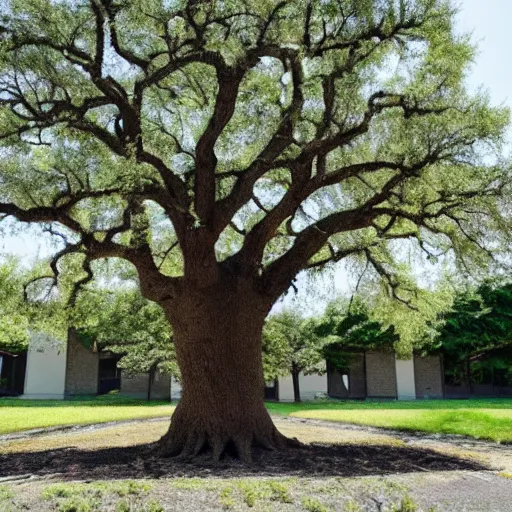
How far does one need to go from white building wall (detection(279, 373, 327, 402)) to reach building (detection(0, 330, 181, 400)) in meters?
6.23

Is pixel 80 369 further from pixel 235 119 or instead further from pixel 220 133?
pixel 220 133

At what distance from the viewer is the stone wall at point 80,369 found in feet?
103

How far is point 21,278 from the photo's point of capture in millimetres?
12469

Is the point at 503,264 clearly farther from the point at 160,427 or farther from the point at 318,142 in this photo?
the point at 160,427

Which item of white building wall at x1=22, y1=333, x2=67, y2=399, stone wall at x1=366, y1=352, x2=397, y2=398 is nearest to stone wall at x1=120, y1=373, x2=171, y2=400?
white building wall at x1=22, y1=333, x2=67, y2=399

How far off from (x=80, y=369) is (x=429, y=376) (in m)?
19.7

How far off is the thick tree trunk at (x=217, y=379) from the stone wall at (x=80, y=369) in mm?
23287

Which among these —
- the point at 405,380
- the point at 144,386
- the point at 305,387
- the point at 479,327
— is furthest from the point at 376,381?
the point at 144,386

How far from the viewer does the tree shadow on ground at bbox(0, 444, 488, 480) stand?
7.50 metres

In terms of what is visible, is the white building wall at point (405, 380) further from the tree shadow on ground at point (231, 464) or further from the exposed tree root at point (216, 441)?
the exposed tree root at point (216, 441)

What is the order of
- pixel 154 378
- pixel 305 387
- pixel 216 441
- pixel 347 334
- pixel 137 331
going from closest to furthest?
pixel 216 441 < pixel 137 331 < pixel 347 334 < pixel 154 378 < pixel 305 387

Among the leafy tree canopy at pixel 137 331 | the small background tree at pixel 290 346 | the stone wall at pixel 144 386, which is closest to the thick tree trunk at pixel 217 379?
the leafy tree canopy at pixel 137 331

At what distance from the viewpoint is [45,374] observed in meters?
31.3

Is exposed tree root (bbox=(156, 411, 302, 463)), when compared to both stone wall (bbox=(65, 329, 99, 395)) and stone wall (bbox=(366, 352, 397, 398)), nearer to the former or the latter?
stone wall (bbox=(65, 329, 99, 395))
